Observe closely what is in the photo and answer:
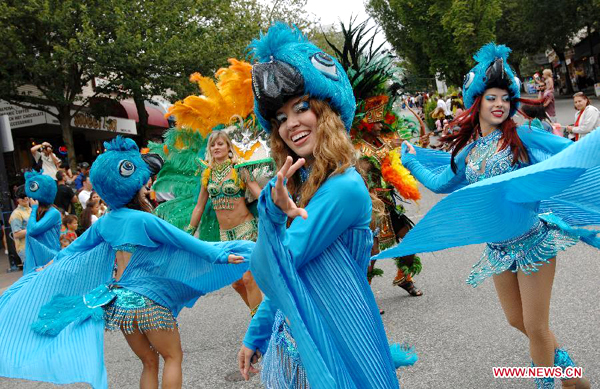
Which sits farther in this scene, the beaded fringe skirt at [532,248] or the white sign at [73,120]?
the white sign at [73,120]

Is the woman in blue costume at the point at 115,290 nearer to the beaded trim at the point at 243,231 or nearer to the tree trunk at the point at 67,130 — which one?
the beaded trim at the point at 243,231

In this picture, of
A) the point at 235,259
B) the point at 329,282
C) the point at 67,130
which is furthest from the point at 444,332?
the point at 67,130

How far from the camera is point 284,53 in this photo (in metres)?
2.21

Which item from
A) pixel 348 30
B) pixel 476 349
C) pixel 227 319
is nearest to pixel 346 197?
pixel 476 349

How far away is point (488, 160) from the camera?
3441 mm

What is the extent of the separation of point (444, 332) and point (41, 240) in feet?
13.1

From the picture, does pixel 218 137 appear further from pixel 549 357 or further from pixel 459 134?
pixel 549 357

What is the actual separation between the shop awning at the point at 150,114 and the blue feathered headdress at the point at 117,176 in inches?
885

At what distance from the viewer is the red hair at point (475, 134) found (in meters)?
3.36

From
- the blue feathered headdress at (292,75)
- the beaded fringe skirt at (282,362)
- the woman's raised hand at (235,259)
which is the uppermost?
the blue feathered headdress at (292,75)

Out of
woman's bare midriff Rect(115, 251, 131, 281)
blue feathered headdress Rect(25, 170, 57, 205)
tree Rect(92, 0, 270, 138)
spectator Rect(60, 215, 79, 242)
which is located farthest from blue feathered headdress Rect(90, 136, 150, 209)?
tree Rect(92, 0, 270, 138)

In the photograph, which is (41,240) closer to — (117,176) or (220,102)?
(220,102)

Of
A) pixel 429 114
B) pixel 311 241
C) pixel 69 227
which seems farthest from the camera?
pixel 429 114

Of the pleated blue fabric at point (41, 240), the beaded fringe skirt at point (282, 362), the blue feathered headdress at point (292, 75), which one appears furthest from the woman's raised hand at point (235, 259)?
the pleated blue fabric at point (41, 240)
